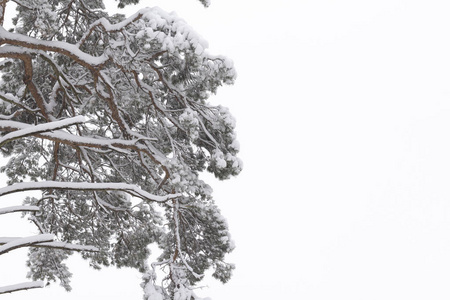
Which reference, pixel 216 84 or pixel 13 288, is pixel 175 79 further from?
pixel 13 288

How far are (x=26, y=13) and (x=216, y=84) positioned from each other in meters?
2.79

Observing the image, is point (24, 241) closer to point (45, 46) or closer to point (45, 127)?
point (45, 127)

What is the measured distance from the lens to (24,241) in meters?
1.39

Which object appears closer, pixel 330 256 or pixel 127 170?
pixel 127 170

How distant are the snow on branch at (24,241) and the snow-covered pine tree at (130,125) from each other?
285cm

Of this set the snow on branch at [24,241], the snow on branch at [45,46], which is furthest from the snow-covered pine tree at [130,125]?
the snow on branch at [24,241]

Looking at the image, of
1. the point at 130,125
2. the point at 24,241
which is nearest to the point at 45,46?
the point at 130,125

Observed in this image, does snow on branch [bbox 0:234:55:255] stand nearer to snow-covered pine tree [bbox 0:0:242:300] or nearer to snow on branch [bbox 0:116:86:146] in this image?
snow on branch [bbox 0:116:86:146]

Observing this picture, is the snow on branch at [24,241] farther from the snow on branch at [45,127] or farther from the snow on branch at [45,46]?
the snow on branch at [45,46]

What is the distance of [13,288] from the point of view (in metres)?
1.42

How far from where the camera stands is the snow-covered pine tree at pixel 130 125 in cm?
526

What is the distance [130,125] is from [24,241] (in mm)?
5293

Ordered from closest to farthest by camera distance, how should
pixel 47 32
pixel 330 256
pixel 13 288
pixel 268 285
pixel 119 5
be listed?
pixel 13 288 < pixel 47 32 < pixel 119 5 < pixel 268 285 < pixel 330 256

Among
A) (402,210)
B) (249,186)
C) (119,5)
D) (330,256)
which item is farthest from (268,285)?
(402,210)
